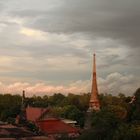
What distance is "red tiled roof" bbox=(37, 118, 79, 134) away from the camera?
6120 cm

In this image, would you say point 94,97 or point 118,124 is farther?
point 94,97

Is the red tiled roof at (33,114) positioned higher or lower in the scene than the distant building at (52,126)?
higher

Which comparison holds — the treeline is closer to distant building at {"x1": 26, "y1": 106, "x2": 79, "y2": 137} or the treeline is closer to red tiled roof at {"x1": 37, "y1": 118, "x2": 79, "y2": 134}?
distant building at {"x1": 26, "y1": 106, "x2": 79, "y2": 137}

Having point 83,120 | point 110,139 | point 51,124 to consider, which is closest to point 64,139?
point 51,124

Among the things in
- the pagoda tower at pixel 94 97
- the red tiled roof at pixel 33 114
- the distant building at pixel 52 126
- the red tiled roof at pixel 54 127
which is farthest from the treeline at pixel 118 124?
the pagoda tower at pixel 94 97

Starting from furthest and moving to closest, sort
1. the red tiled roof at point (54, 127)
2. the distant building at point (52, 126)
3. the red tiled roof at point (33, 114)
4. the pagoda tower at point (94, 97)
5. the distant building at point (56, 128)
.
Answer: the pagoda tower at point (94, 97) < the red tiled roof at point (33, 114) < the red tiled roof at point (54, 127) < the distant building at point (56, 128) < the distant building at point (52, 126)

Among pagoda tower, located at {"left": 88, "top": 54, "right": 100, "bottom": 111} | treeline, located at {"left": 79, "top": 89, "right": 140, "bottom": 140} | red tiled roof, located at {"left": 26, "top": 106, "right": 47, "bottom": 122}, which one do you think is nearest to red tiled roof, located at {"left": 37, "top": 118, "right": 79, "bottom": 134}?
red tiled roof, located at {"left": 26, "top": 106, "right": 47, "bottom": 122}

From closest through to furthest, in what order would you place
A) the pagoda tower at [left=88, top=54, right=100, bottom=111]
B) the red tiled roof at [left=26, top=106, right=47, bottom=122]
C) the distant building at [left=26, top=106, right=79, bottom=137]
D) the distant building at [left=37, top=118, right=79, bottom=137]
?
the distant building at [left=26, top=106, right=79, bottom=137], the distant building at [left=37, top=118, right=79, bottom=137], the red tiled roof at [left=26, top=106, right=47, bottom=122], the pagoda tower at [left=88, top=54, right=100, bottom=111]

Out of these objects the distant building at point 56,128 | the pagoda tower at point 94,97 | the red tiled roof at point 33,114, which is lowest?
the distant building at point 56,128

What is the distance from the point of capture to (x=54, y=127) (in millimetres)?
62031

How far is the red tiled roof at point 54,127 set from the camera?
61.2 m

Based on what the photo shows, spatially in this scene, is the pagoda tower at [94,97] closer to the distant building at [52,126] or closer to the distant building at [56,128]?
the distant building at [52,126]

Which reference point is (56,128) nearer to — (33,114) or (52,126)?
(52,126)

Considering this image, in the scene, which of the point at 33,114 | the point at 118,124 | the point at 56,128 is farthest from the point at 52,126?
the point at 118,124
